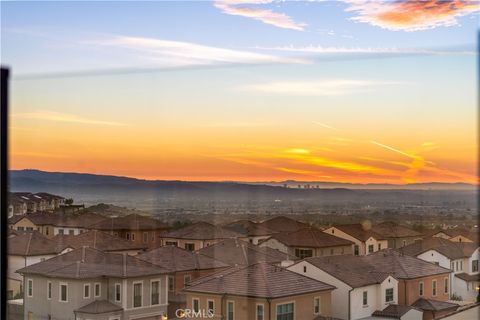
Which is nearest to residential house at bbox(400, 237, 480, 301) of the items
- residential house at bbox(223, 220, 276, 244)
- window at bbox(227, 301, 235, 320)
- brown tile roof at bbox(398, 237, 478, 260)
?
brown tile roof at bbox(398, 237, 478, 260)

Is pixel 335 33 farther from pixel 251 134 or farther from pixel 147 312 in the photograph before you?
pixel 147 312

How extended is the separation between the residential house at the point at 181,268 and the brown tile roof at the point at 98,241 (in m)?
Result: 0.14

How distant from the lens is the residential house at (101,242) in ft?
8.54

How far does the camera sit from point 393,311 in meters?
2.23

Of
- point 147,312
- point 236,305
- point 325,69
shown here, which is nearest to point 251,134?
point 325,69

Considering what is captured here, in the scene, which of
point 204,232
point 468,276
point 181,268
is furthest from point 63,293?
point 468,276

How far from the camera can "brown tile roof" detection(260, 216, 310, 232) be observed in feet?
7.86

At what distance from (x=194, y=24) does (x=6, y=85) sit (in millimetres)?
1149

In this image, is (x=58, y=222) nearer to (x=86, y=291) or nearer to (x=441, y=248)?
(x=86, y=291)

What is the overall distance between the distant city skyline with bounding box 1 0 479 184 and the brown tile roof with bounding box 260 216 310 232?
15cm

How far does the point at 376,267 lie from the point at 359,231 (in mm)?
124

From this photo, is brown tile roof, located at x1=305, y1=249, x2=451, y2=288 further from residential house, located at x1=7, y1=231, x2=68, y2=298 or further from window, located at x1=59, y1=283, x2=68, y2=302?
residential house, located at x1=7, y1=231, x2=68, y2=298

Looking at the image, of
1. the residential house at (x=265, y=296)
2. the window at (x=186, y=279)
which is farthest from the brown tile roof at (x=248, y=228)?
the window at (x=186, y=279)

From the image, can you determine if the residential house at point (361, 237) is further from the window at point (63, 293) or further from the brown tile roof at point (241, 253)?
the window at point (63, 293)
